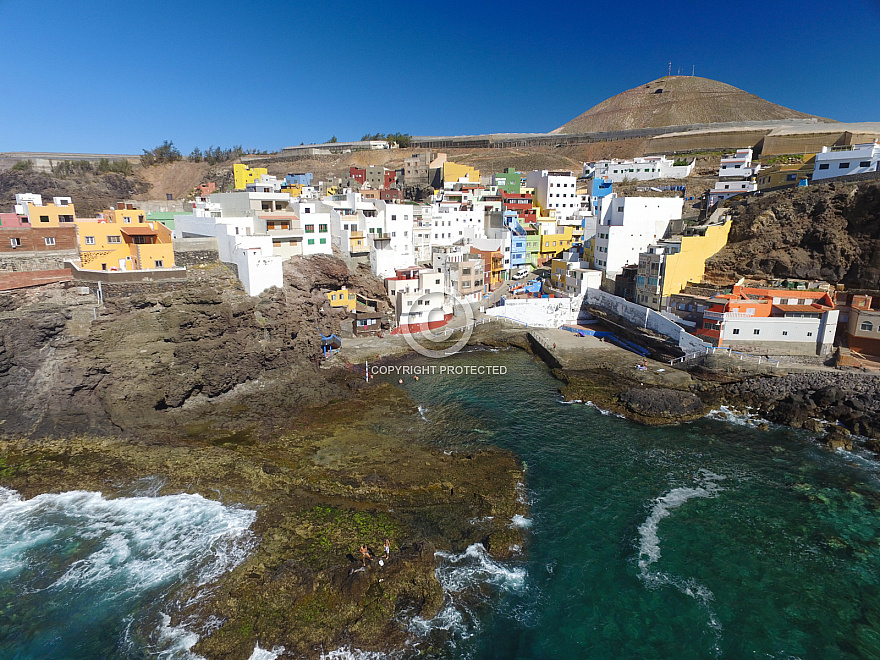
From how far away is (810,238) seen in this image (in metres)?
38.2

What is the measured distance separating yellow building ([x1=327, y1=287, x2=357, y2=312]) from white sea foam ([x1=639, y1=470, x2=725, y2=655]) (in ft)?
91.2

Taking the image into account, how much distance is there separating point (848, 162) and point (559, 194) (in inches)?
1177

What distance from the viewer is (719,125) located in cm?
8738

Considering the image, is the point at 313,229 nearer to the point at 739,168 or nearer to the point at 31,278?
the point at 31,278

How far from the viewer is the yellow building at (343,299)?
3838 cm

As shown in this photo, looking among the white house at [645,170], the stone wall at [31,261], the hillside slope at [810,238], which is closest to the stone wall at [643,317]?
the hillside slope at [810,238]

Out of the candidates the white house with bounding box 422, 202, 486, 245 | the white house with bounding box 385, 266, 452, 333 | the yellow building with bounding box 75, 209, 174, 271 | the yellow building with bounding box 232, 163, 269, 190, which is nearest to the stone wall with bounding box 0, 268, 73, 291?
the yellow building with bounding box 75, 209, 174, 271

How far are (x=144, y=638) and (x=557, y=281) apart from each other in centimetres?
4220

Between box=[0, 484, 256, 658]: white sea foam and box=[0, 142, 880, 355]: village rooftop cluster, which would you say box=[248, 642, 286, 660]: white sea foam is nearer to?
box=[0, 484, 256, 658]: white sea foam

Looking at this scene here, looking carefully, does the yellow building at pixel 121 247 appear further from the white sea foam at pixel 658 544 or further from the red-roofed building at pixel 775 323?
the red-roofed building at pixel 775 323

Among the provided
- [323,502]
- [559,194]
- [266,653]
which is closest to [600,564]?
[323,502]

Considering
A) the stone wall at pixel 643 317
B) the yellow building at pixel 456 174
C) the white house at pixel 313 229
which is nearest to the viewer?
the stone wall at pixel 643 317

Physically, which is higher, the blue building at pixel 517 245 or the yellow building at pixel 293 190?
the yellow building at pixel 293 190

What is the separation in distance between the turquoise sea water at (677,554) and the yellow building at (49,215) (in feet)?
99.5
